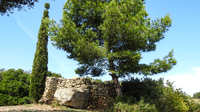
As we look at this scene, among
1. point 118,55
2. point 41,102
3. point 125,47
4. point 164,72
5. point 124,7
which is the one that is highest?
point 124,7

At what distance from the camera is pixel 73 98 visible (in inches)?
379

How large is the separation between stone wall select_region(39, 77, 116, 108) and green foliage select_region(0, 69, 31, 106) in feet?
5.47

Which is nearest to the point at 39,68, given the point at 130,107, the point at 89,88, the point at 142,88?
the point at 89,88

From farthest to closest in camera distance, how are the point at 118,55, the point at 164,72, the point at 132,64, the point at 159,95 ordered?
the point at 159,95 → the point at 164,72 → the point at 132,64 → the point at 118,55

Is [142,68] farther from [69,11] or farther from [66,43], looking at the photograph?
[69,11]

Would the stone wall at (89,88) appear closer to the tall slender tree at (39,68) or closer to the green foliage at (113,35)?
the tall slender tree at (39,68)

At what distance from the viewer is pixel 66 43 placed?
9.15m

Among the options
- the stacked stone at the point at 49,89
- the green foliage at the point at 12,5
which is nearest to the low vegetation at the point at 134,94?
the stacked stone at the point at 49,89

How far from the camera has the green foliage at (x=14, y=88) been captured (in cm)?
1082

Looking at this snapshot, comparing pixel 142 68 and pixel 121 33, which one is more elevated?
pixel 121 33

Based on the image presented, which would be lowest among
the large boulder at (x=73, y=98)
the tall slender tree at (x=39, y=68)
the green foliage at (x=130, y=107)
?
the green foliage at (x=130, y=107)

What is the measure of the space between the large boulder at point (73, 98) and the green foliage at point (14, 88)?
3421mm

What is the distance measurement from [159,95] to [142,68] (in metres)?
2.94

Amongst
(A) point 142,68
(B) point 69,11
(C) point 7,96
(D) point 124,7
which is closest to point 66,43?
(B) point 69,11
